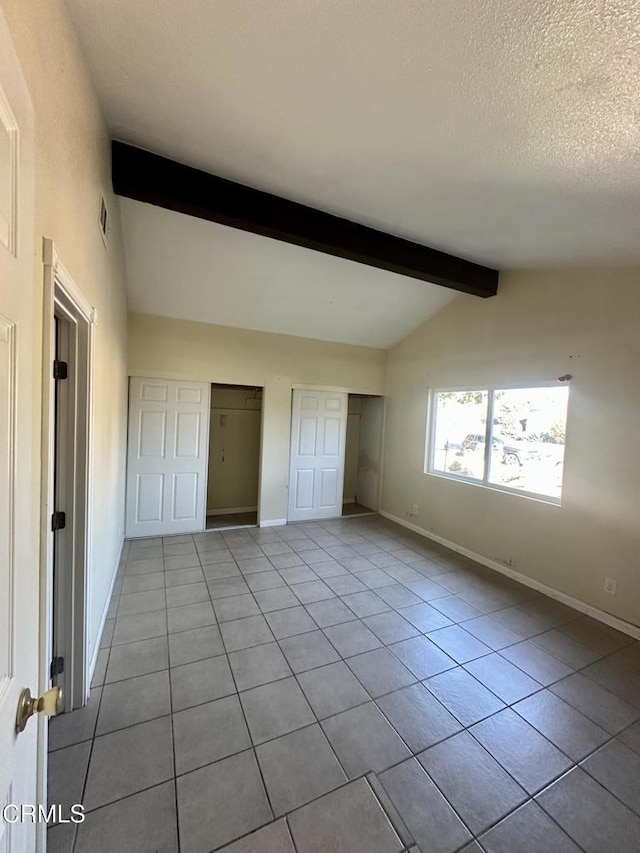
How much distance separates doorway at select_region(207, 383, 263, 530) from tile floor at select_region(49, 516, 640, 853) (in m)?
2.26

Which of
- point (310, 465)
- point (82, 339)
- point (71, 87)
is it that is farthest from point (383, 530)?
point (71, 87)

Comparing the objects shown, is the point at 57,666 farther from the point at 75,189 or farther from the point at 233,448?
the point at 233,448

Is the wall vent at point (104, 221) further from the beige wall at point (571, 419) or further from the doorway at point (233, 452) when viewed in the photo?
the beige wall at point (571, 419)

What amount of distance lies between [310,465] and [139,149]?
3918 millimetres

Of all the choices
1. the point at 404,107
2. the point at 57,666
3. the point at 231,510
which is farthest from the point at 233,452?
the point at 404,107

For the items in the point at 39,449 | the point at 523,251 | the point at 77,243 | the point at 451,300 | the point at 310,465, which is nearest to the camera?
the point at 39,449

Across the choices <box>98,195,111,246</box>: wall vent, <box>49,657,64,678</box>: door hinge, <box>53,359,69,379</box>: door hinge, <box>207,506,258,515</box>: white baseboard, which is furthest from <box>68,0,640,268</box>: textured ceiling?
<box>207,506,258,515</box>: white baseboard

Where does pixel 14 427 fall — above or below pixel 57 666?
above

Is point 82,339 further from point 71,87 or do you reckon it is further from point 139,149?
point 139,149

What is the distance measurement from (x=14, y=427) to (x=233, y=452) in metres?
4.93

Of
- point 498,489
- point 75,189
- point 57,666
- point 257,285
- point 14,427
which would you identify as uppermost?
point 257,285

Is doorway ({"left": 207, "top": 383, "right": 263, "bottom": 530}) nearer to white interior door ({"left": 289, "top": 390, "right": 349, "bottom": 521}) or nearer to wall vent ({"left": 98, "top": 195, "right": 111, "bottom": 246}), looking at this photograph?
white interior door ({"left": 289, "top": 390, "right": 349, "bottom": 521})

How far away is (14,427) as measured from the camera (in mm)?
668

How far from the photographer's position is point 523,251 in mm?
2979
